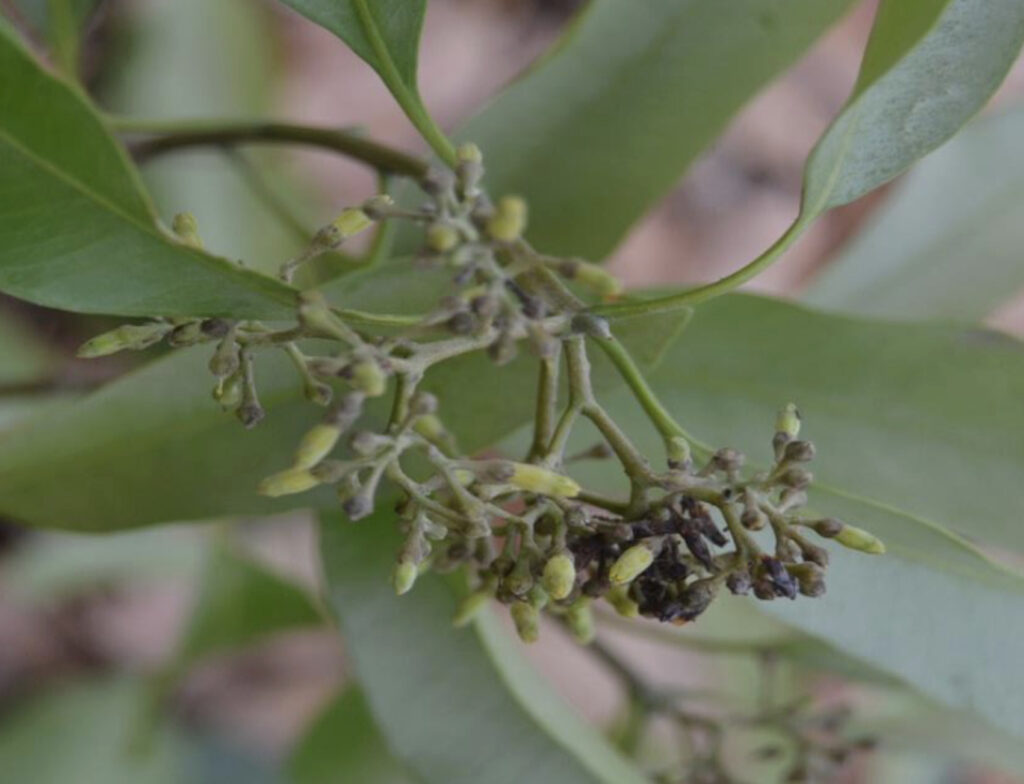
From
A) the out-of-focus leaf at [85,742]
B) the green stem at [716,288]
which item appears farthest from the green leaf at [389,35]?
the out-of-focus leaf at [85,742]

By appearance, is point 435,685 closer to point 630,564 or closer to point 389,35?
point 630,564

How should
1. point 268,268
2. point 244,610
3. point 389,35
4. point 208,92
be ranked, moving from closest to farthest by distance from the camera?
1. point 389,35
2. point 244,610
3. point 268,268
4. point 208,92

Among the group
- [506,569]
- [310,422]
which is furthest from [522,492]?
[310,422]

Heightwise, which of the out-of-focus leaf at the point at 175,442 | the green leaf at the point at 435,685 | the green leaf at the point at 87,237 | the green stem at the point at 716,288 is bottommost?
the green leaf at the point at 435,685

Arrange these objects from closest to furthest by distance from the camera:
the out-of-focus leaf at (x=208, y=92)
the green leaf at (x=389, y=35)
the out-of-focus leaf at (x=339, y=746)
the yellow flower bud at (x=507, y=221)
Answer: the yellow flower bud at (x=507, y=221) < the green leaf at (x=389, y=35) < the out-of-focus leaf at (x=339, y=746) < the out-of-focus leaf at (x=208, y=92)

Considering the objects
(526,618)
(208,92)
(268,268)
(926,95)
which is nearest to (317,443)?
(526,618)

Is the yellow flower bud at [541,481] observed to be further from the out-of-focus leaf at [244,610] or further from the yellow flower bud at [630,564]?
the out-of-focus leaf at [244,610]

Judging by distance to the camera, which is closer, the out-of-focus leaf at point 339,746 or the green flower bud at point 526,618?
the green flower bud at point 526,618
